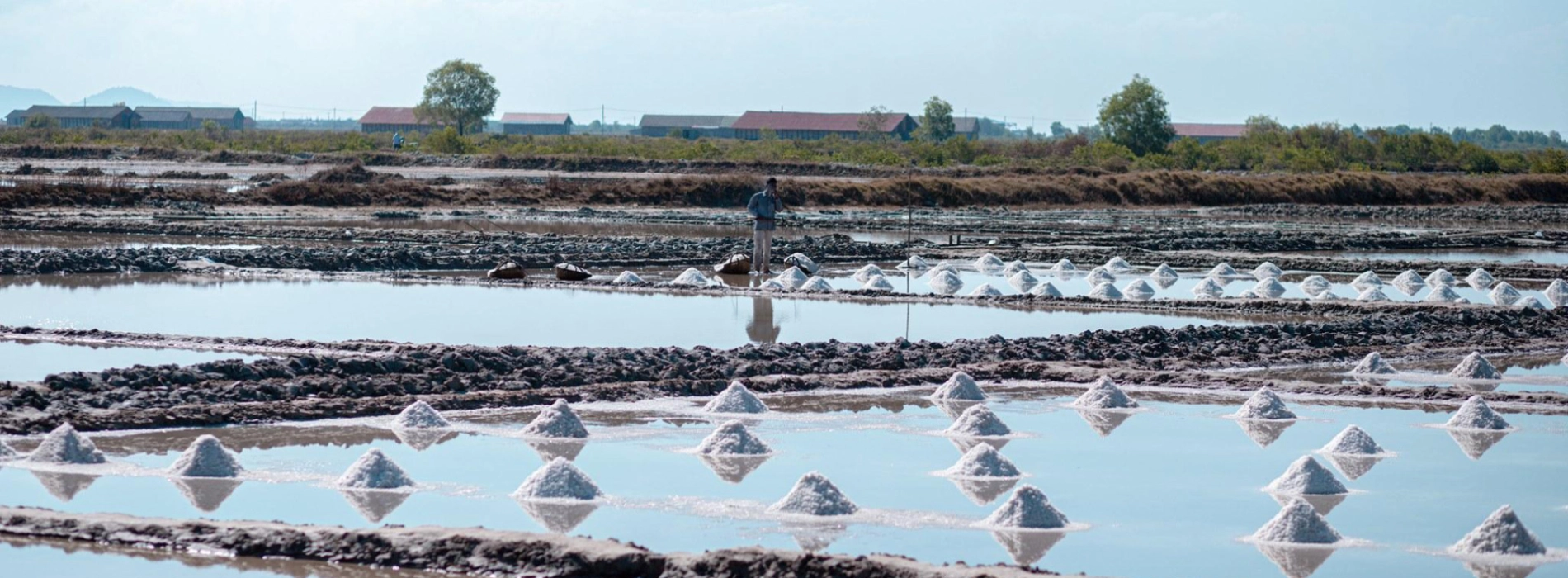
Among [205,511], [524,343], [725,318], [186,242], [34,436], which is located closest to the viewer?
[205,511]

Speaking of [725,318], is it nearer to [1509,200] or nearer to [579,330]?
[579,330]

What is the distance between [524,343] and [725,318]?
2.96m

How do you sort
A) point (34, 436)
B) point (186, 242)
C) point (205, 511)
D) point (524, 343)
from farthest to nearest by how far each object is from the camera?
point (186, 242) → point (524, 343) → point (34, 436) → point (205, 511)

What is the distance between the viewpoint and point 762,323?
1631 cm

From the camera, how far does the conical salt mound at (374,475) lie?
26.7 feet

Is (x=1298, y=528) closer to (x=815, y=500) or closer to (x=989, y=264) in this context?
(x=815, y=500)

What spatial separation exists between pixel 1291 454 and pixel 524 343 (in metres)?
6.38

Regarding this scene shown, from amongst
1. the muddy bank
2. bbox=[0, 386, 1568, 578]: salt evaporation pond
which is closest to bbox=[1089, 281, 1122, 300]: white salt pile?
bbox=[0, 386, 1568, 578]: salt evaporation pond

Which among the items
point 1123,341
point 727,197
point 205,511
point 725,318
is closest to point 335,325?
point 725,318

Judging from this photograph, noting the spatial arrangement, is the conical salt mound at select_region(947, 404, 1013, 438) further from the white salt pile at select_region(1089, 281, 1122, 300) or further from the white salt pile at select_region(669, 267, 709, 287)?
the white salt pile at select_region(669, 267, 709, 287)

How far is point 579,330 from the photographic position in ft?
49.6

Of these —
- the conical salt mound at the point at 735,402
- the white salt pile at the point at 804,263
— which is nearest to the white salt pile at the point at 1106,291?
the white salt pile at the point at 804,263

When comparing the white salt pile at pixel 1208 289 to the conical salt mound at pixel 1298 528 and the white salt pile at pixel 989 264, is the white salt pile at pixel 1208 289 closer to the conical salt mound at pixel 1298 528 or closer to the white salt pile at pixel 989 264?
the white salt pile at pixel 989 264

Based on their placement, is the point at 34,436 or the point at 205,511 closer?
the point at 205,511
